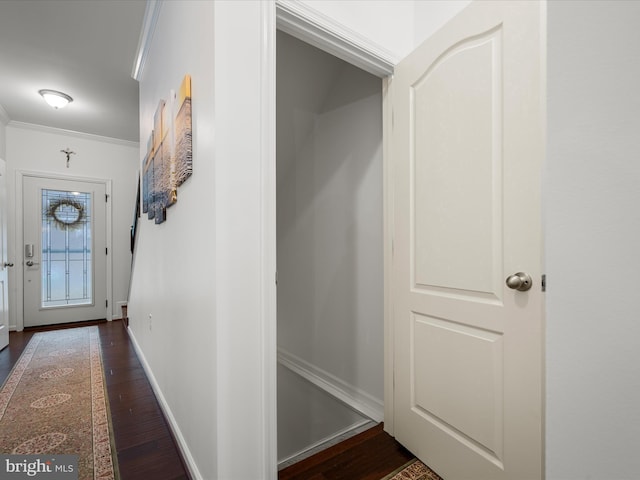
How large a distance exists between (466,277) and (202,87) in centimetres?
130

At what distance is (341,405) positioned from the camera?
2.30 meters

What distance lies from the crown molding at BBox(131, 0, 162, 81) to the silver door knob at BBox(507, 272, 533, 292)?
8.54ft

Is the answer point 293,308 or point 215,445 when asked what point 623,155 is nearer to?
point 215,445

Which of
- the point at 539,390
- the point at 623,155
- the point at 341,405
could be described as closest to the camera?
the point at 623,155

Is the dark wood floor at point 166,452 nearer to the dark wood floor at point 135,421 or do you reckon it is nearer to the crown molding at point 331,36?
the dark wood floor at point 135,421

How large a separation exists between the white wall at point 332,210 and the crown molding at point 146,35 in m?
0.89

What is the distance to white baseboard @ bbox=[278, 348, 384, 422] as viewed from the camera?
6.72 ft

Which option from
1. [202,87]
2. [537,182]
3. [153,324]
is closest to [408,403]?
[537,182]

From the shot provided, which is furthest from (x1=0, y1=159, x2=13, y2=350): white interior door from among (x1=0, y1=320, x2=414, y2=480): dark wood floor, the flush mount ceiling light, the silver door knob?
the silver door knob

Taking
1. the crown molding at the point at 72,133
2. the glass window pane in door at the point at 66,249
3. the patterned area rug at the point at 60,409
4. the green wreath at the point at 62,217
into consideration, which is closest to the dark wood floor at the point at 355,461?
the patterned area rug at the point at 60,409

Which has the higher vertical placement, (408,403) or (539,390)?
(539,390)

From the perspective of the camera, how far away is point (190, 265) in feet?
4.84

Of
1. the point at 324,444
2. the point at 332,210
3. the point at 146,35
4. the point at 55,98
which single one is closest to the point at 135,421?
the point at 324,444

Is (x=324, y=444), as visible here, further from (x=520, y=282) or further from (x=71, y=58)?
(x=71, y=58)
